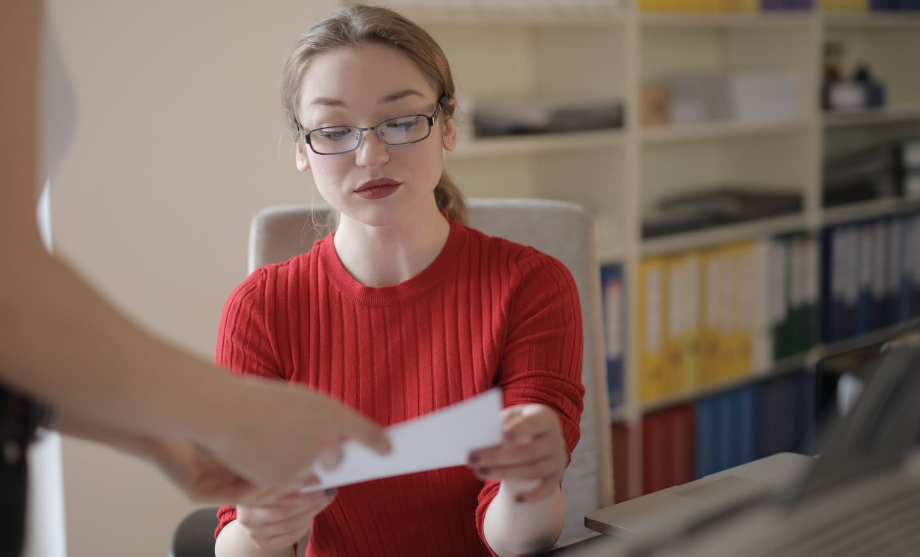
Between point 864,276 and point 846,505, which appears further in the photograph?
point 864,276

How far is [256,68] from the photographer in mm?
1845

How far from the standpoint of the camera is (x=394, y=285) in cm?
117

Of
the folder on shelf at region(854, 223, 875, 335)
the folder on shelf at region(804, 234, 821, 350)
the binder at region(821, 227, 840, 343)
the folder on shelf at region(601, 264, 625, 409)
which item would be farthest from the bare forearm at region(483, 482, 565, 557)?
the folder on shelf at region(854, 223, 875, 335)

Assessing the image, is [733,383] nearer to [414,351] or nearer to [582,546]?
[414,351]

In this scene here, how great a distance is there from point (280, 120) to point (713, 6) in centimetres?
147

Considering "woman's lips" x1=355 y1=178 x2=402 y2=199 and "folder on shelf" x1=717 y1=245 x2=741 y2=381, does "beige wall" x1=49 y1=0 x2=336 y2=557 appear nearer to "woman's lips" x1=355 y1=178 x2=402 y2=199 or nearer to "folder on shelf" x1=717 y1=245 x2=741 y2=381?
"woman's lips" x1=355 y1=178 x2=402 y2=199

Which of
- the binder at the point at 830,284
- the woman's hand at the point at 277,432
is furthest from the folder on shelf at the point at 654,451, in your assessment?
the woman's hand at the point at 277,432

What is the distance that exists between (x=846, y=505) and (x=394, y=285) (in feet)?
2.48

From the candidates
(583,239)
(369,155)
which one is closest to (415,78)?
(369,155)

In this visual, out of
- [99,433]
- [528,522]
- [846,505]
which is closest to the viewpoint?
[846,505]

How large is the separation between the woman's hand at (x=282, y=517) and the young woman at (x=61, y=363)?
0.28m

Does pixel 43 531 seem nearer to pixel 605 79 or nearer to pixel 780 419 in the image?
pixel 605 79

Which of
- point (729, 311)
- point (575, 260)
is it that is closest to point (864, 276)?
point (729, 311)

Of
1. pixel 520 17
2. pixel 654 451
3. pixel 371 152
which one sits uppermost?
pixel 520 17
